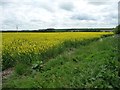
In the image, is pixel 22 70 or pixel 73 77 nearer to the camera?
pixel 73 77

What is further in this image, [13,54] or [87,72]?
[13,54]

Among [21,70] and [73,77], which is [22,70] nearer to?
[21,70]

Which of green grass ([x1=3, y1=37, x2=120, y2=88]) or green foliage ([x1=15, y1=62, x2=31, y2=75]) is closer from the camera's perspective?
green grass ([x1=3, y1=37, x2=120, y2=88])

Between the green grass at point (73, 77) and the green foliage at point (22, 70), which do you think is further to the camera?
the green foliage at point (22, 70)

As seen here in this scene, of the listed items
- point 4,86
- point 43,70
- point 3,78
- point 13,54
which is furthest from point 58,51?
point 4,86

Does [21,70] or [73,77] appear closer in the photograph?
[73,77]

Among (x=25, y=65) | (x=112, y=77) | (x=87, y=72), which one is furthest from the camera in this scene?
(x=25, y=65)

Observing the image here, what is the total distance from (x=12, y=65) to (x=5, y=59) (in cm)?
39

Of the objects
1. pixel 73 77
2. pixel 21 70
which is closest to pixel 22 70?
pixel 21 70

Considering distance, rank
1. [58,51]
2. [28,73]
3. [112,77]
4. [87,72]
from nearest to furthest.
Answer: [112,77] → [87,72] → [28,73] → [58,51]

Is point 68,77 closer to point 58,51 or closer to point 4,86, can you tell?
point 4,86

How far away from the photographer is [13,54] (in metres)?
12.5

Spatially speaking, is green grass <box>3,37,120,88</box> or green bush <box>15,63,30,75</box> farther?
green bush <box>15,63,30,75</box>

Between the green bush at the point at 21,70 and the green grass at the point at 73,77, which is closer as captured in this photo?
the green grass at the point at 73,77
